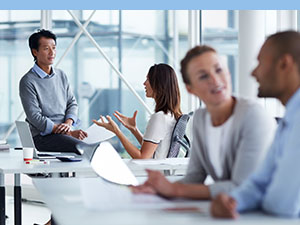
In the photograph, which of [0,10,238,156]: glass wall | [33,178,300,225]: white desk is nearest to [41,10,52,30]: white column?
[0,10,238,156]: glass wall

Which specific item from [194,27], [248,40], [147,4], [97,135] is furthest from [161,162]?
[194,27]

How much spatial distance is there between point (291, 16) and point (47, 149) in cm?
277

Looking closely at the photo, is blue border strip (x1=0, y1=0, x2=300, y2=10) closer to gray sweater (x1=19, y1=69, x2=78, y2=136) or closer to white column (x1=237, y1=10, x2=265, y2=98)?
gray sweater (x1=19, y1=69, x2=78, y2=136)

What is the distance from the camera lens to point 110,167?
2672 mm

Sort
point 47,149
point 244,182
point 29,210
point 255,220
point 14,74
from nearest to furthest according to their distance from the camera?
point 255,220 → point 244,182 → point 47,149 → point 29,210 → point 14,74

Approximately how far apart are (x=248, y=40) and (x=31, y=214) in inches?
113

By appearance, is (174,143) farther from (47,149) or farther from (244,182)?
(244,182)

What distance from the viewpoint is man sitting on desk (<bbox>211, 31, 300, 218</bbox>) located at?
1821 millimetres

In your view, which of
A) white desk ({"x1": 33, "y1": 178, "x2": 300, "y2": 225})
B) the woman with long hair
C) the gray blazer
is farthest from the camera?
the woman with long hair

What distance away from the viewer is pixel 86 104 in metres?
9.05

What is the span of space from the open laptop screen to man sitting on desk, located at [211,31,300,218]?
2.47ft

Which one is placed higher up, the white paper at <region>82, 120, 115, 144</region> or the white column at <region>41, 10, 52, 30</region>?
the white column at <region>41, 10, 52, 30</region>

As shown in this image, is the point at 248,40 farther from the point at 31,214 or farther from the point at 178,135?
the point at 31,214

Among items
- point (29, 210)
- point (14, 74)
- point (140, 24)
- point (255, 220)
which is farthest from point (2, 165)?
point (140, 24)
